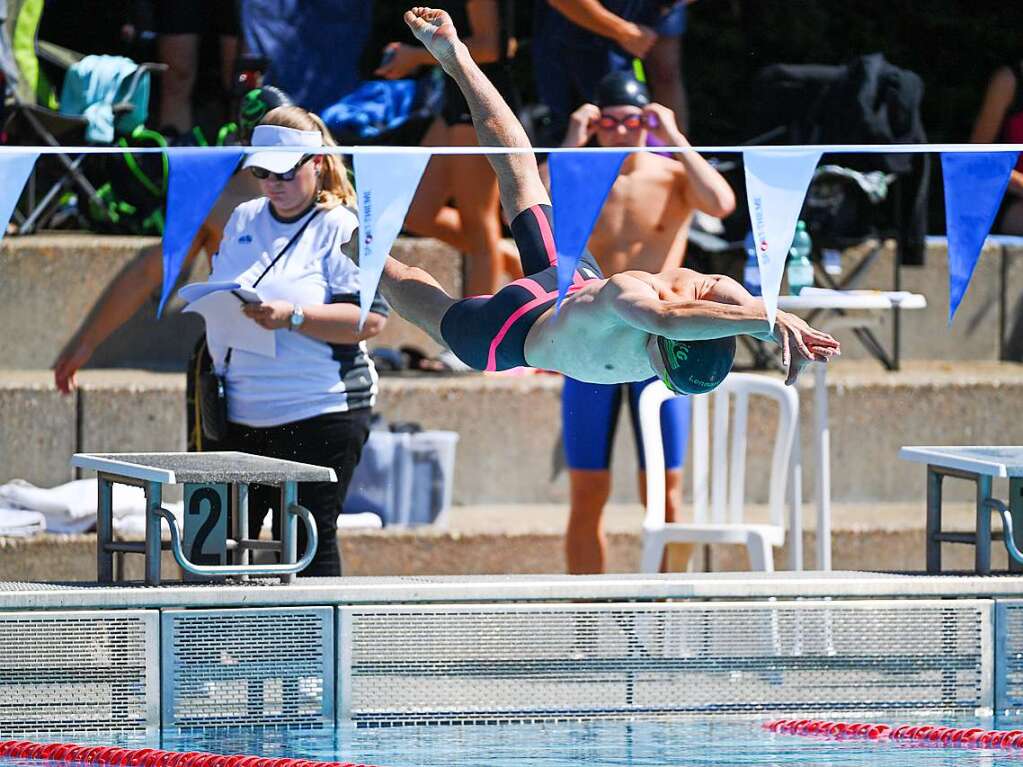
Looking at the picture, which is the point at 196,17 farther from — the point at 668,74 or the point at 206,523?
the point at 206,523

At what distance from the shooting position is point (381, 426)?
8344 mm

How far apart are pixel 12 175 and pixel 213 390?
1.39 meters

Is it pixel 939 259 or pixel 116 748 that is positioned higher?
pixel 939 259

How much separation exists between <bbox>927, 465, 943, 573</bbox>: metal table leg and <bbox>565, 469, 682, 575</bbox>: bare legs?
1.12 meters

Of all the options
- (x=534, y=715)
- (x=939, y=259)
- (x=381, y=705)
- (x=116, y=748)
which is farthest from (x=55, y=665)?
(x=939, y=259)

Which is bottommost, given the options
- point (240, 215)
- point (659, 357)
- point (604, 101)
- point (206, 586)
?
point (206, 586)

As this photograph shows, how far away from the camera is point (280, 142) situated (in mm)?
6215

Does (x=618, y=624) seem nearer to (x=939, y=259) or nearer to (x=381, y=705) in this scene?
(x=381, y=705)

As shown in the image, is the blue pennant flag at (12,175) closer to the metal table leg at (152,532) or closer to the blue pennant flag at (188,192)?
the blue pennant flag at (188,192)

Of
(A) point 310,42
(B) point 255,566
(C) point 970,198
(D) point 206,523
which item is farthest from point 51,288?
(C) point 970,198

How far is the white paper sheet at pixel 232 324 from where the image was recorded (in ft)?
21.1

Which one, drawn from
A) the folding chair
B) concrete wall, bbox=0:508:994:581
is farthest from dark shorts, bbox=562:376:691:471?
the folding chair

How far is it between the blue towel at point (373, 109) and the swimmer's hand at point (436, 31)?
3126mm

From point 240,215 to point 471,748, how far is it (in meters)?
1.94
